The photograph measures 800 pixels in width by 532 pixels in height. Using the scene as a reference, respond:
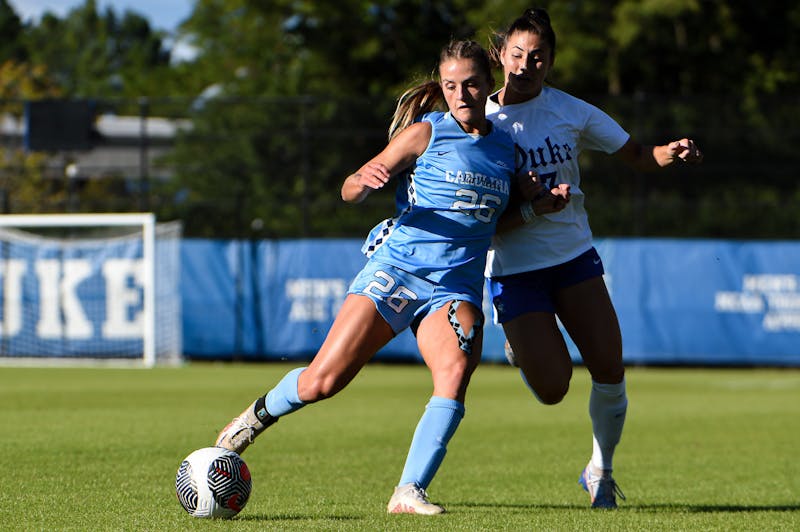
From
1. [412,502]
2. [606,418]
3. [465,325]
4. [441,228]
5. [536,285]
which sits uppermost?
[441,228]

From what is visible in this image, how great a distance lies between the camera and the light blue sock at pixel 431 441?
229 inches

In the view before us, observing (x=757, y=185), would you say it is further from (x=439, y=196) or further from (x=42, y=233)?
(x=439, y=196)

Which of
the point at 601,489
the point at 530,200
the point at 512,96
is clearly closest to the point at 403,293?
the point at 530,200

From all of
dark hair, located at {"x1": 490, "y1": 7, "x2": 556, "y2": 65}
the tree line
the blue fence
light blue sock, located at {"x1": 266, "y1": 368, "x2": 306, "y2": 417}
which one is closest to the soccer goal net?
the blue fence

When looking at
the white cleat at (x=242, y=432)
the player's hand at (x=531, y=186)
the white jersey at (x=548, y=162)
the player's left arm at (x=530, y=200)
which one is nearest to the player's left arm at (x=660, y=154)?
the white jersey at (x=548, y=162)

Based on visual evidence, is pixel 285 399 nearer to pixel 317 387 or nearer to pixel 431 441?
pixel 317 387

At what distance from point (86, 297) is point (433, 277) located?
16847 millimetres

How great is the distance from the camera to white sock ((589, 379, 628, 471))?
6.85 m

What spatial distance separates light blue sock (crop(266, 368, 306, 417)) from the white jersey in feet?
Answer: 4.47

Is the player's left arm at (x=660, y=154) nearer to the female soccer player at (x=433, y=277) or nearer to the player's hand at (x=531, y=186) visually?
the player's hand at (x=531, y=186)

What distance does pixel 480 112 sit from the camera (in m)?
5.98

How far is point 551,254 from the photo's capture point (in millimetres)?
6637

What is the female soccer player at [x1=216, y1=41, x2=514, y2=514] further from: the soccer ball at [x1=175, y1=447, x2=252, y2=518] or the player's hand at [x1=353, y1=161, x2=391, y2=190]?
the soccer ball at [x1=175, y1=447, x2=252, y2=518]

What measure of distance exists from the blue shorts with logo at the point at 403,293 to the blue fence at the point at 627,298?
1458 cm
